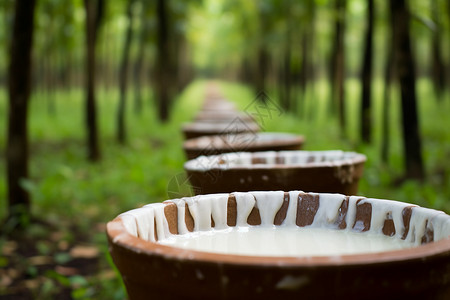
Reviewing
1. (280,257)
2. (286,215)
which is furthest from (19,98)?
(280,257)

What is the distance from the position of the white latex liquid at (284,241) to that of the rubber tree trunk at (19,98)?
4.66m

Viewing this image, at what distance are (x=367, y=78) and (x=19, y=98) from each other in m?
6.24

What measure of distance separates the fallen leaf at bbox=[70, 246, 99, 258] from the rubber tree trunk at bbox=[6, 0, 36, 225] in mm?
916

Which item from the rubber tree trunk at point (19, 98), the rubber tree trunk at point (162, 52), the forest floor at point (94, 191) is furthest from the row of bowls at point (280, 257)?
the rubber tree trunk at point (162, 52)

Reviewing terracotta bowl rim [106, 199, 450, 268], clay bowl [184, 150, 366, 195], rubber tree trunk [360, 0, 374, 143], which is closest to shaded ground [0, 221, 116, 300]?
clay bowl [184, 150, 366, 195]

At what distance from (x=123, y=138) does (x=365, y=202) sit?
1144cm

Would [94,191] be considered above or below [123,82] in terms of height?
below

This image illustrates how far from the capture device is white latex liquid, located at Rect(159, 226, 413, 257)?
1.66 metres

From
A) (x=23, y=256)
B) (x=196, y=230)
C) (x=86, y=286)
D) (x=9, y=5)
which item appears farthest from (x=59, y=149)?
(x=196, y=230)

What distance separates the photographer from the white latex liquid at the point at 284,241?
1.66 meters

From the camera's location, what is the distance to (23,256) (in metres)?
5.46

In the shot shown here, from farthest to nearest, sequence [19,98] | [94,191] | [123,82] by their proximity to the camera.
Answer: [123,82]
[94,191]
[19,98]

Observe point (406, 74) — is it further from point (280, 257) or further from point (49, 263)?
point (280, 257)

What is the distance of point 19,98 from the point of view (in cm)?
600
